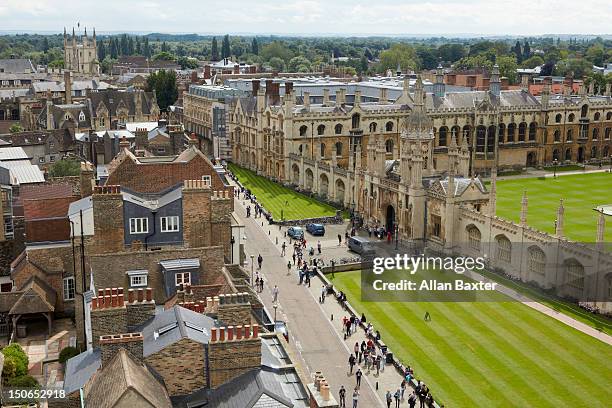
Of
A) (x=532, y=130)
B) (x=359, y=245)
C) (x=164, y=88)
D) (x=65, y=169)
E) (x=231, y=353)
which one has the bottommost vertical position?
(x=359, y=245)

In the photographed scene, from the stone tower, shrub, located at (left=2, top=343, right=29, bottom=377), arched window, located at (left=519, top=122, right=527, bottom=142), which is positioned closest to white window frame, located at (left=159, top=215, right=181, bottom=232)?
shrub, located at (left=2, top=343, right=29, bottom=377)

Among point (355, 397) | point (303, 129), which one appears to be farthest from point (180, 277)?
point (303, 129)

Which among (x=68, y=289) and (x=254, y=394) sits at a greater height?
(x=254, y=394)

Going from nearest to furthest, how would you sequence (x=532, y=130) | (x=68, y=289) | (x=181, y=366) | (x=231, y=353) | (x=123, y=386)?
(x=123, y=386), (x=231, y=353), (x=181, y=366), (x=68, y=289), (x=532, y=130)

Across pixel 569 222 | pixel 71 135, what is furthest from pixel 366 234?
pixel 71 135

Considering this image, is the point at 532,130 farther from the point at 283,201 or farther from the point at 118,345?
the point at 118,345

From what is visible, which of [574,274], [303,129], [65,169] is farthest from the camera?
[303,129]
